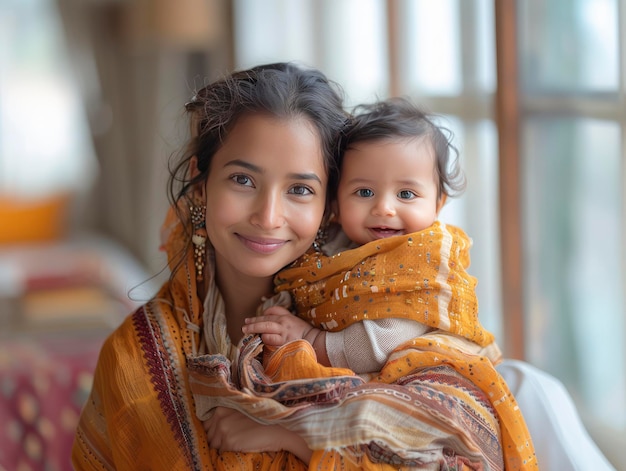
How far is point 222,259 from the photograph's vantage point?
1.32m

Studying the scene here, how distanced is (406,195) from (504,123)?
1.13m

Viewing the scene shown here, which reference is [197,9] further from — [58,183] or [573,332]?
[573,332]

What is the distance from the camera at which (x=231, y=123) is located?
4.05ft

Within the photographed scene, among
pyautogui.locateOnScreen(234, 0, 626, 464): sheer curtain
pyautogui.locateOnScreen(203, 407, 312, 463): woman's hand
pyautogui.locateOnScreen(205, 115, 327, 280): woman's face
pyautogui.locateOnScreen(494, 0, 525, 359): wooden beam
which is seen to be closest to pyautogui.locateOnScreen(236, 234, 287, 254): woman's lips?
pyautogui.locateOnScreen(205, 115, 327, 280): woman's face

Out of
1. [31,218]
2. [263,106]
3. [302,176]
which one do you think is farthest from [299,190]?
[31,218]

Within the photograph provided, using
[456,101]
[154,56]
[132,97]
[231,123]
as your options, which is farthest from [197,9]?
[231,123]

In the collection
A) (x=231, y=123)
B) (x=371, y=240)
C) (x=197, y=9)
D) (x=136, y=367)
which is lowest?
(x=136, y=367)

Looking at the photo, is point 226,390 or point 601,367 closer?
point 226,390

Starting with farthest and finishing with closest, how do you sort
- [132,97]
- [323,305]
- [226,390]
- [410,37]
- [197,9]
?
[132,97] → [197,9] → [410,37] → [323,305] → [226,390]

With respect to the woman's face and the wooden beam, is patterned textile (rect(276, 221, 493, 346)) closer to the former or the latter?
the woman's face

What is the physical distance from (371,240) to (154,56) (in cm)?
455

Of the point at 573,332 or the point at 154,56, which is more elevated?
the point at 154,56

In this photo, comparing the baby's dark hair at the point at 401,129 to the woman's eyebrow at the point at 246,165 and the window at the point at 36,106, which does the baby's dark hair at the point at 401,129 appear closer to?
the woman's eyebrow at the point at 246,165

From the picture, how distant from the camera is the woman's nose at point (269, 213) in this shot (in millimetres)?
1184
